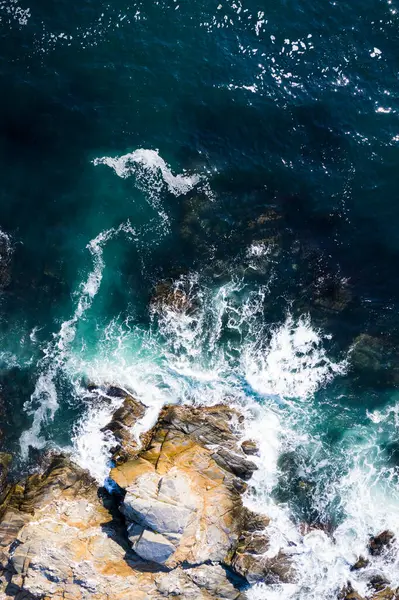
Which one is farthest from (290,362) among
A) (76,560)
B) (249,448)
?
(76,560)

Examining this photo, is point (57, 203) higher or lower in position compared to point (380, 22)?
lower

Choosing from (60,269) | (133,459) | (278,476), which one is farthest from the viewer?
(60,269)

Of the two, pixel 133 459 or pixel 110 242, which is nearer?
pixel 133 459

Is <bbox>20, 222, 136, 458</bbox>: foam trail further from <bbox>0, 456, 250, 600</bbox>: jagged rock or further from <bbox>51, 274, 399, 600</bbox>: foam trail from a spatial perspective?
<bbox>0, 456, 250, 600</bbox>: jagged rock

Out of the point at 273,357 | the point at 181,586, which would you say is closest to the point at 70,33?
the point at 273,357

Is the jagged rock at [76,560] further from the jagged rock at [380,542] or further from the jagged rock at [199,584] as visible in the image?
the jagged rock at [380,542]

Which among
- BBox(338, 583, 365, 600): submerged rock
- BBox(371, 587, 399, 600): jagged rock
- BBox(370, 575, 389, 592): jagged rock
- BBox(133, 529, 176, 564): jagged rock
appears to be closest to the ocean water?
BBox(370, 575, 389, 592): jagged rock

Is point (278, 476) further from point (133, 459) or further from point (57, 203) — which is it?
point (57, 203)
